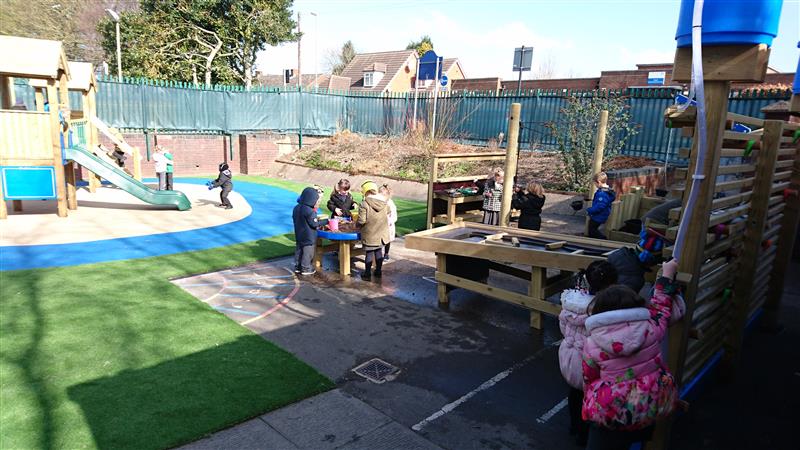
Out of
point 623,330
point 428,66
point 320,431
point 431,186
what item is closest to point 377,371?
point 320,431

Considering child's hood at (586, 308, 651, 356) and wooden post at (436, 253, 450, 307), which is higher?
child's hood at (586, 308, 651, 356)

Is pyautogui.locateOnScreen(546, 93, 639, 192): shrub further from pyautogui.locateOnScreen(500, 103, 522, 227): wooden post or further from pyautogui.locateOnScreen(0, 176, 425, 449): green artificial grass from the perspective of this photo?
pyautogui.locateOnScreen(0, 176, 425, 449): green artificial grass

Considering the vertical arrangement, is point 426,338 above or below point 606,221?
below

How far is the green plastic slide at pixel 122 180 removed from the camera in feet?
42.1

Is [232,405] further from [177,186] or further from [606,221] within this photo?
[177,186]

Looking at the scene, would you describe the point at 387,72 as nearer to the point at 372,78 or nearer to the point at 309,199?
the point at 372,78

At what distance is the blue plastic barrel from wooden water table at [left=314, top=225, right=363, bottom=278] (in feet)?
19.9

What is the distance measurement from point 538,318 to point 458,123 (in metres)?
17.0

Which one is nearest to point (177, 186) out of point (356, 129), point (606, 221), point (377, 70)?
point (356, 129)

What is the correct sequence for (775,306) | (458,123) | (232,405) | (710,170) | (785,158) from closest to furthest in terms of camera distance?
(710,170), (232,405), (785,158), (775,306), (458,123)

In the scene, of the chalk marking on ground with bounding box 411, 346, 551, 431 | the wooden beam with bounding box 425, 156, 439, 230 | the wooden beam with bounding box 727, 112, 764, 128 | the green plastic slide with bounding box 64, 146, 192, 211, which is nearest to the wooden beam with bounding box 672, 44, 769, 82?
the wooden beam with bounding box 727, 112, 764, 128

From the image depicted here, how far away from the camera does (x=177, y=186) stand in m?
18.5

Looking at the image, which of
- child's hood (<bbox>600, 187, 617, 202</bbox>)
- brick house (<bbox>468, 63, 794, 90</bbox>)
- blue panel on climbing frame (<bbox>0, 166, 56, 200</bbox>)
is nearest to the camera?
child's hood (<bbox>600, 187, 617, 202</bbox>)

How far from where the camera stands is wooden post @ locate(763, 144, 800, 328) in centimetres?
609
